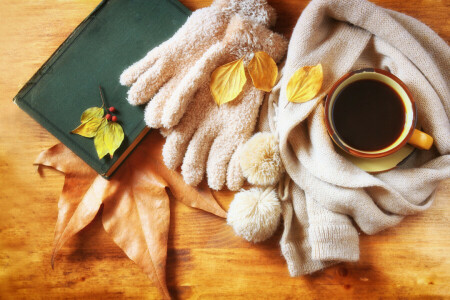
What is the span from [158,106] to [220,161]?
150 mm

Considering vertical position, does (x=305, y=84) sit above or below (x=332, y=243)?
above

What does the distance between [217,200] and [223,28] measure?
0.32 metres

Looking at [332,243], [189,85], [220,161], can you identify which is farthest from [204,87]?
[332,243]

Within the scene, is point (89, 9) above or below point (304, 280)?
above

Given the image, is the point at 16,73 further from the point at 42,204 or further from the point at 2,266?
the point at 2,266

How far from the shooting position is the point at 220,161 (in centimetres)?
66

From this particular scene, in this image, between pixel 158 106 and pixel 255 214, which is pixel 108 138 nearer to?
pixel 158 106

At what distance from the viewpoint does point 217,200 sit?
2.22 ft

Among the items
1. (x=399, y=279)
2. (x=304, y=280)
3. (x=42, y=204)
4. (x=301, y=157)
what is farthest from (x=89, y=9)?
(x=399, y=279)

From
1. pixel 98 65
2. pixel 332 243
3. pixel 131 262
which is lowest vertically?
pixel 131 262

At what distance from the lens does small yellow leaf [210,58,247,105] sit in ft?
2.10

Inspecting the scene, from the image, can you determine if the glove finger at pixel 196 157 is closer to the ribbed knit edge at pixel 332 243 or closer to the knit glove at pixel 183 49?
the knit glove at pixel 183 49

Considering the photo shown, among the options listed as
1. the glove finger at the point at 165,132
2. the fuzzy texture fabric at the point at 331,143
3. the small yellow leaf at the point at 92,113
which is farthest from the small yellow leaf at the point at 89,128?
the fuzzy texture fabric at the point at 331,143

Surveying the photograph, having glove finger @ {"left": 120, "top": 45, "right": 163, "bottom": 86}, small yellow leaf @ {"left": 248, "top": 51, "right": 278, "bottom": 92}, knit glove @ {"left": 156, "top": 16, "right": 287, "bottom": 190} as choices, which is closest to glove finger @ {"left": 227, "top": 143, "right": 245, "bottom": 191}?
knit glove @ {"left": 156, "top": 16, "right": 287, "bottom": 190}
